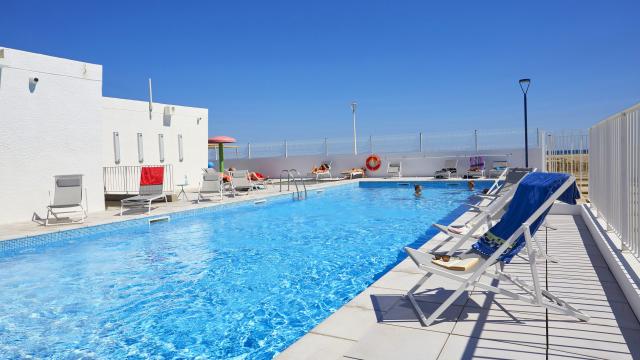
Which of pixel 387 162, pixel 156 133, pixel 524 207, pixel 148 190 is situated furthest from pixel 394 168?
pixel 524 207

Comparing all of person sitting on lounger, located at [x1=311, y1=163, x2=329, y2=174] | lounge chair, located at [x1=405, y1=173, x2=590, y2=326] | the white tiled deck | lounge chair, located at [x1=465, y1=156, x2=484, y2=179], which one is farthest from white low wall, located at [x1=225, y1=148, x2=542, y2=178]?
lounge chair, located at [x1=405, y1=173, x2=590, y2=326]

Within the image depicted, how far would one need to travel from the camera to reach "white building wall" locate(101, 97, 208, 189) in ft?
41.5

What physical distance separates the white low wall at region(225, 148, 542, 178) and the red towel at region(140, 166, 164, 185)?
10.8m

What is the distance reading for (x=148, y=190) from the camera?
9758 millimetres

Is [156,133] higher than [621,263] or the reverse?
higher

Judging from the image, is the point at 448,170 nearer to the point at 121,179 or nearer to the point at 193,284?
the point at 121,179

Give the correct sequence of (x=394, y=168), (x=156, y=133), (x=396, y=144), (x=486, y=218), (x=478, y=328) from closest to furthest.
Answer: (x=478, y=328) → (x=486, y=218) → (x=156, y=133) → (x=394, y=168) → (x=396, y=144)

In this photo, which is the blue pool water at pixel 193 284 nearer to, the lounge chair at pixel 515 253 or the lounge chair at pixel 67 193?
the lounge chair at pixel 67 193

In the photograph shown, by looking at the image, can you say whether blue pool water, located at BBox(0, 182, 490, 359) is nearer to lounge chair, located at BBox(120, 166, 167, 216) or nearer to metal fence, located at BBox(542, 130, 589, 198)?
lounge chair, located at BBox(120, 166, 167, 216)

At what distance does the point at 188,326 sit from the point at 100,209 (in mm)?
7193

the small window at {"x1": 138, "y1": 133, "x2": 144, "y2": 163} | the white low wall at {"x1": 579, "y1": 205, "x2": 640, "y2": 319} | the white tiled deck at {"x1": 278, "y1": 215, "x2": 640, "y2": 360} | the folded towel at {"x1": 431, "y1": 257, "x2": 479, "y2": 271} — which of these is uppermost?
the small window at {"x1": 138, "y1": 133, "x2": 144, "y2": 163}

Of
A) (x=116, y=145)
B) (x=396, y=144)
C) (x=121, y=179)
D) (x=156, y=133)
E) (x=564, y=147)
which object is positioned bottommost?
(x=121, y=179)

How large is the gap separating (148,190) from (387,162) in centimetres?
1193

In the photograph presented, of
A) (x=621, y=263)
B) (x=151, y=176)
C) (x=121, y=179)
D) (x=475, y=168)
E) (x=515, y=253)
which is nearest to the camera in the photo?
(x=515, y=253)
